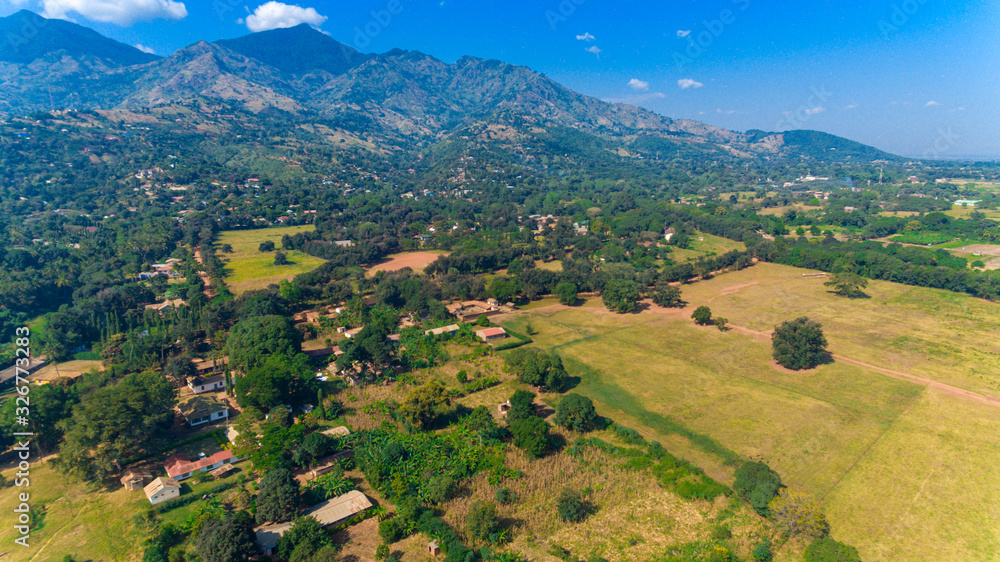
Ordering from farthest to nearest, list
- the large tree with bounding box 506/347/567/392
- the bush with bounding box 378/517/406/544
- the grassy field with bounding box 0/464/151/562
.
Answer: the large tree with bounding box 506/347/567/392, the bush with bounding box 378/517/406/544, the grassy field with bounding box 0/464/151/562

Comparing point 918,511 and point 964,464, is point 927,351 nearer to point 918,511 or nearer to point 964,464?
point 964,464

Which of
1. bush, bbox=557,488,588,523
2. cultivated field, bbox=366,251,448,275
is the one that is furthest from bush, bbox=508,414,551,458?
cultivated field, bbox=366,251,448,275

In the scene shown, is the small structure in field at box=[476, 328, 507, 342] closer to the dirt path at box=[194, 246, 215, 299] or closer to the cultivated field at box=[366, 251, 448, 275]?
the cultivated field at box=[366, 251, 448, 275]

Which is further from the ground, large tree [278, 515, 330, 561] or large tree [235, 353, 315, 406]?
large tree [235, 353, 315, 406]

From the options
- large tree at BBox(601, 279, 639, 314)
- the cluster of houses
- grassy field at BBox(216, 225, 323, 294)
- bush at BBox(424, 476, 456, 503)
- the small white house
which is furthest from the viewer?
the cluster of houses

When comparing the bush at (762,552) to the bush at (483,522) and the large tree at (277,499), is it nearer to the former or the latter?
the bush at (483,522)

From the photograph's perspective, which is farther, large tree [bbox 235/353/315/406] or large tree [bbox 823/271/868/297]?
large tree [bbox 823/271/868/297]

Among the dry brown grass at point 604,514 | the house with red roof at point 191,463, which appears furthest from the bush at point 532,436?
the house with red roof at point 191,463

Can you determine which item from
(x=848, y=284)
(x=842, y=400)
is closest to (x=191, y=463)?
(x=842, y=400)
